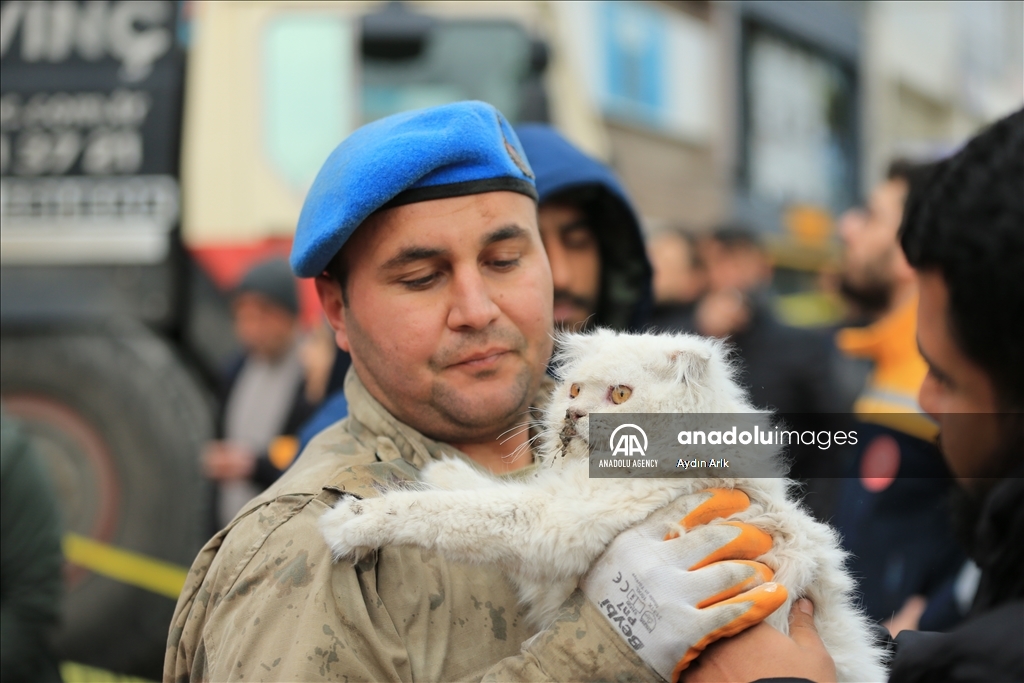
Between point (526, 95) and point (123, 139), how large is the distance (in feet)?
7.86

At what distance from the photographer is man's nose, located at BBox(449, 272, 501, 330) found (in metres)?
1.95

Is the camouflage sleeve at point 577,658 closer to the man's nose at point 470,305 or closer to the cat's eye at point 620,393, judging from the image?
the cat's eye at point 620,393

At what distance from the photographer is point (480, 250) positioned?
6.55ft

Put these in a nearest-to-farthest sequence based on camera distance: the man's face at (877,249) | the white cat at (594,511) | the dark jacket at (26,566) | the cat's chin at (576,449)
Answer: the white cat at (594,511) < the cat's chin at (576,449) < the dark jacket at (26,566) < the man's face at (877,249)

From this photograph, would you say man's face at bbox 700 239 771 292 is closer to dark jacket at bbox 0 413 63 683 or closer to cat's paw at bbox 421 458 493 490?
dark jacket at bbox 0 413 63 683

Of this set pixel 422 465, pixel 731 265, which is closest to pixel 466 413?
pixel 422 465

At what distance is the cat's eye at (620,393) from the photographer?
187 centimetres

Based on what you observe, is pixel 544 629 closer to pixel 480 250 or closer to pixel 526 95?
pixel 480 250

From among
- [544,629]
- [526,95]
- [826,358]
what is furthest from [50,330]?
[544,629]

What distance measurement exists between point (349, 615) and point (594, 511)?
1.54ft

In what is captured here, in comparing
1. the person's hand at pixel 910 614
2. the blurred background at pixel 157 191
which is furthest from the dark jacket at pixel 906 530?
A: the blurred background at pixel 157 191

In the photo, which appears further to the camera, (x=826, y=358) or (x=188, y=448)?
(x=188, y=448)

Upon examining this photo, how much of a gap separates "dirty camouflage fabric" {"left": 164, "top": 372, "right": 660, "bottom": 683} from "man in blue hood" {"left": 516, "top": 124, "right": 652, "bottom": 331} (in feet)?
4.74

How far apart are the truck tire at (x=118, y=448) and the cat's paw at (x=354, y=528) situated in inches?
169
